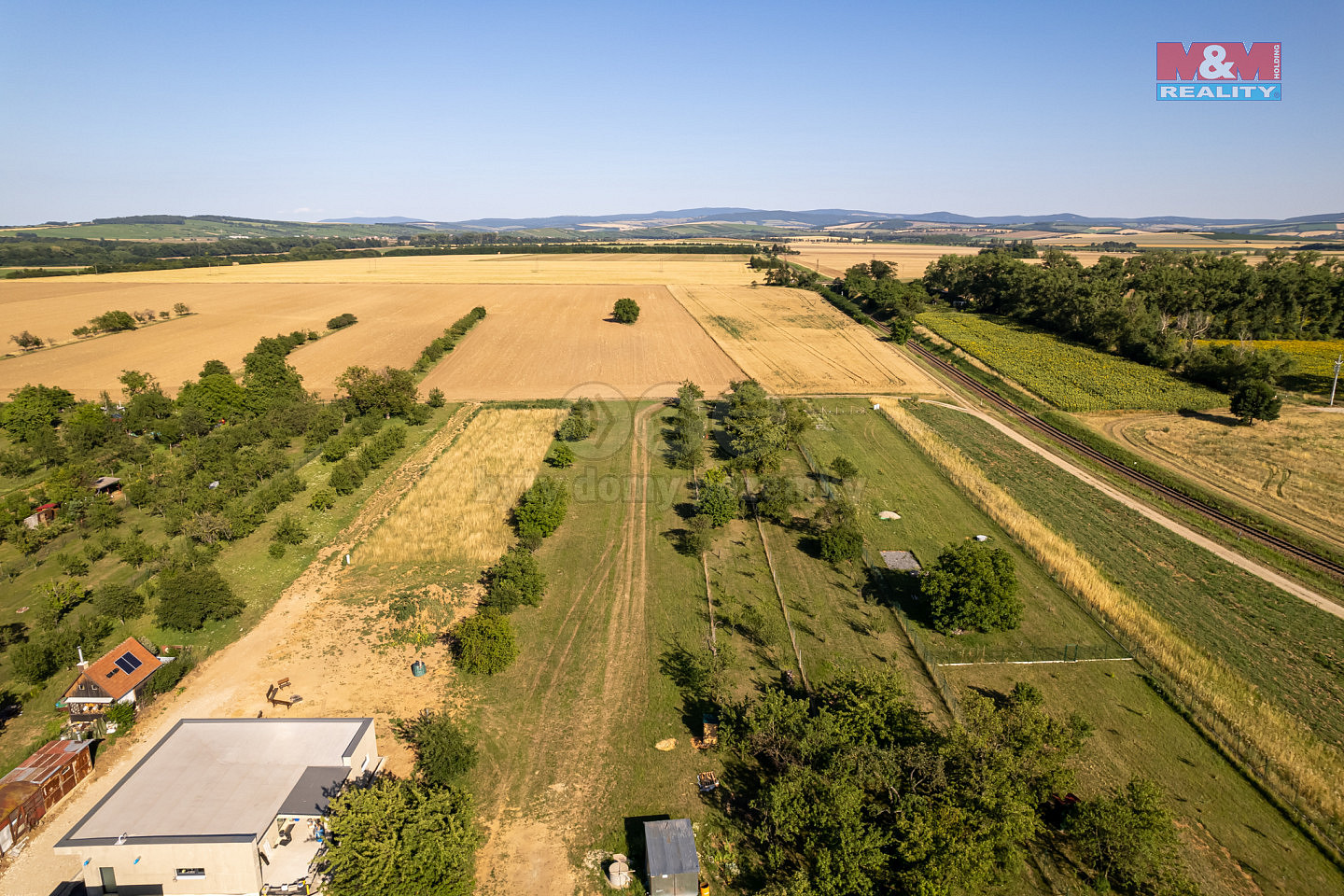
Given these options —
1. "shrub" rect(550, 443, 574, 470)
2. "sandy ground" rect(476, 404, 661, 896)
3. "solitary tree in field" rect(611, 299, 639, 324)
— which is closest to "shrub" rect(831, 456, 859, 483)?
"sandy ground" rect(476, 404, 661, 896)

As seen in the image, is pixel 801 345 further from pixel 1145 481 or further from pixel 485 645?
pixel 485 645

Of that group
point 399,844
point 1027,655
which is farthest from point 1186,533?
point 399,844

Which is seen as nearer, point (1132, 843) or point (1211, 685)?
point (1132, 843)

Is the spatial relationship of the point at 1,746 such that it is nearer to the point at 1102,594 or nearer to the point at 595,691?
the point at 595,691

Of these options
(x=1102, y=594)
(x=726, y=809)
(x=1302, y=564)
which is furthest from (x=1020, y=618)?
(x=1302, y=564)

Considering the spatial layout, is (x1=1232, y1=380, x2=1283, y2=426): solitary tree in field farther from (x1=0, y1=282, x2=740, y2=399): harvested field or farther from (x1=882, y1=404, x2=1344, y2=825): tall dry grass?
(x1=0, y1=282, x2=740, y2=399): harvested field
